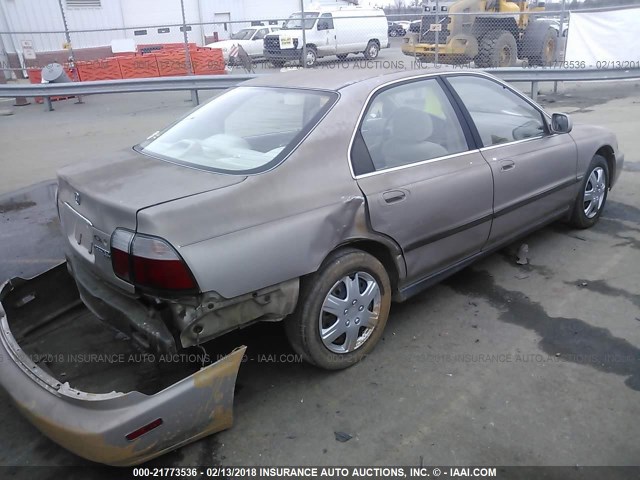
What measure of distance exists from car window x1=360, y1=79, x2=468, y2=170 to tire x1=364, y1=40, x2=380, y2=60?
18.5 m

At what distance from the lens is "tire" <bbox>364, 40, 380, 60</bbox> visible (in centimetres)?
2080

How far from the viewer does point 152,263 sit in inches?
89.0

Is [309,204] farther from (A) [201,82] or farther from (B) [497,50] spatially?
(B) [497,50]

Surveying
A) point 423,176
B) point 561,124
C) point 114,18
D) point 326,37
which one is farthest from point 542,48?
point 114,18

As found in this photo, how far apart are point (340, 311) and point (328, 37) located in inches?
706

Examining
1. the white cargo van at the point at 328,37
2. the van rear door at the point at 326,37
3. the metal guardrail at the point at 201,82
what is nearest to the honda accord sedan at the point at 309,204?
the metal guardrail at the point at 201,82

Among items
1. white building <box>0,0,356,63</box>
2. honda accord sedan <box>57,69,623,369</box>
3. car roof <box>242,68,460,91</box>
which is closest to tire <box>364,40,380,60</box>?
white building <box>0,0,356,63</box>

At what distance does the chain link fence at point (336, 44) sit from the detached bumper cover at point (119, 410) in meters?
10.2

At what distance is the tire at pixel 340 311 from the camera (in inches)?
107

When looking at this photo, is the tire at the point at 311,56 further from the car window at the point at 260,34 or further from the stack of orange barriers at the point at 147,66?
the car window at the point at 260,34

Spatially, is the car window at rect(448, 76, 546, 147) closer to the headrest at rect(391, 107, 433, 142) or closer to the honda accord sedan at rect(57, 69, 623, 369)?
the honda accord sedan at rect(57, 69, 623, 369)

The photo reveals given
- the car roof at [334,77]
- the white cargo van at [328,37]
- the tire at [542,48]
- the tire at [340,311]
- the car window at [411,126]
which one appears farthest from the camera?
the white cargo van at [328,37]

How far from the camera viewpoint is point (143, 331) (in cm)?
242

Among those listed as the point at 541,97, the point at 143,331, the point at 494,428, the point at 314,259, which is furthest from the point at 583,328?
the point at 541,97
